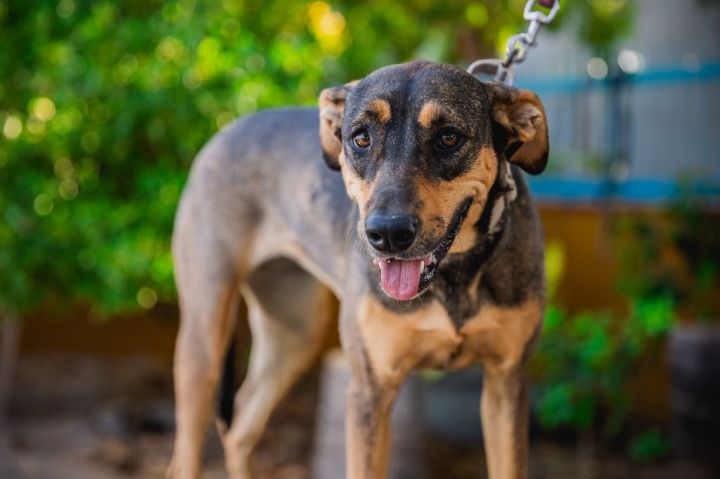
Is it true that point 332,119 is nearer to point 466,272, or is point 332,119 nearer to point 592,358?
point 466,272

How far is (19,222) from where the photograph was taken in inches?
235

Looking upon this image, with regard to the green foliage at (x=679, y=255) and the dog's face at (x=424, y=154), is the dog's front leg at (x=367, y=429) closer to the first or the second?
the dog's face at (x=424, y=154)

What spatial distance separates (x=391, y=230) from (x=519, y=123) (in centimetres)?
65

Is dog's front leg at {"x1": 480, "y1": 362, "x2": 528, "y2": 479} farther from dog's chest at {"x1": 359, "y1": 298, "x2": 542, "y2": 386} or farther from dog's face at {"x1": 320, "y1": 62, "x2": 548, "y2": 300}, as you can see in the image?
dog's face at {"x1": 320, "y1": 62, "x2": 548, "y2": 300}

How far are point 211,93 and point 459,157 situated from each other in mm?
3071

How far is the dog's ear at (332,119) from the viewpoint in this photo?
3.18 meters

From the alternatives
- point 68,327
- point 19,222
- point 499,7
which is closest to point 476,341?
point 19,222

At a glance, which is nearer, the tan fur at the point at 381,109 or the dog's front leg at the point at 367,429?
the tan fur at the point at 381,109

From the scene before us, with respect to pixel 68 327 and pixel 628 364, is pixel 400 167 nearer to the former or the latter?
pixel 628 364

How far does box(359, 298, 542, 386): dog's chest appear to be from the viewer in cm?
311

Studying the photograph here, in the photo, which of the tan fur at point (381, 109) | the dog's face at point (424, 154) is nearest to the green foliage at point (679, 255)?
the dog's face at point (424, 154)

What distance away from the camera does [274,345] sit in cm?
455

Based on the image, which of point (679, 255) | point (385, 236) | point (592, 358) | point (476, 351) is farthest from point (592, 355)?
point (385, 236)

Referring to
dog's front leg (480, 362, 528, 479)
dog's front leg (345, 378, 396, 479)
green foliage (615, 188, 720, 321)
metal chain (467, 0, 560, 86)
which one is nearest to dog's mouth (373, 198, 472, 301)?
dog's front leg (345, 378, 396, 479)
